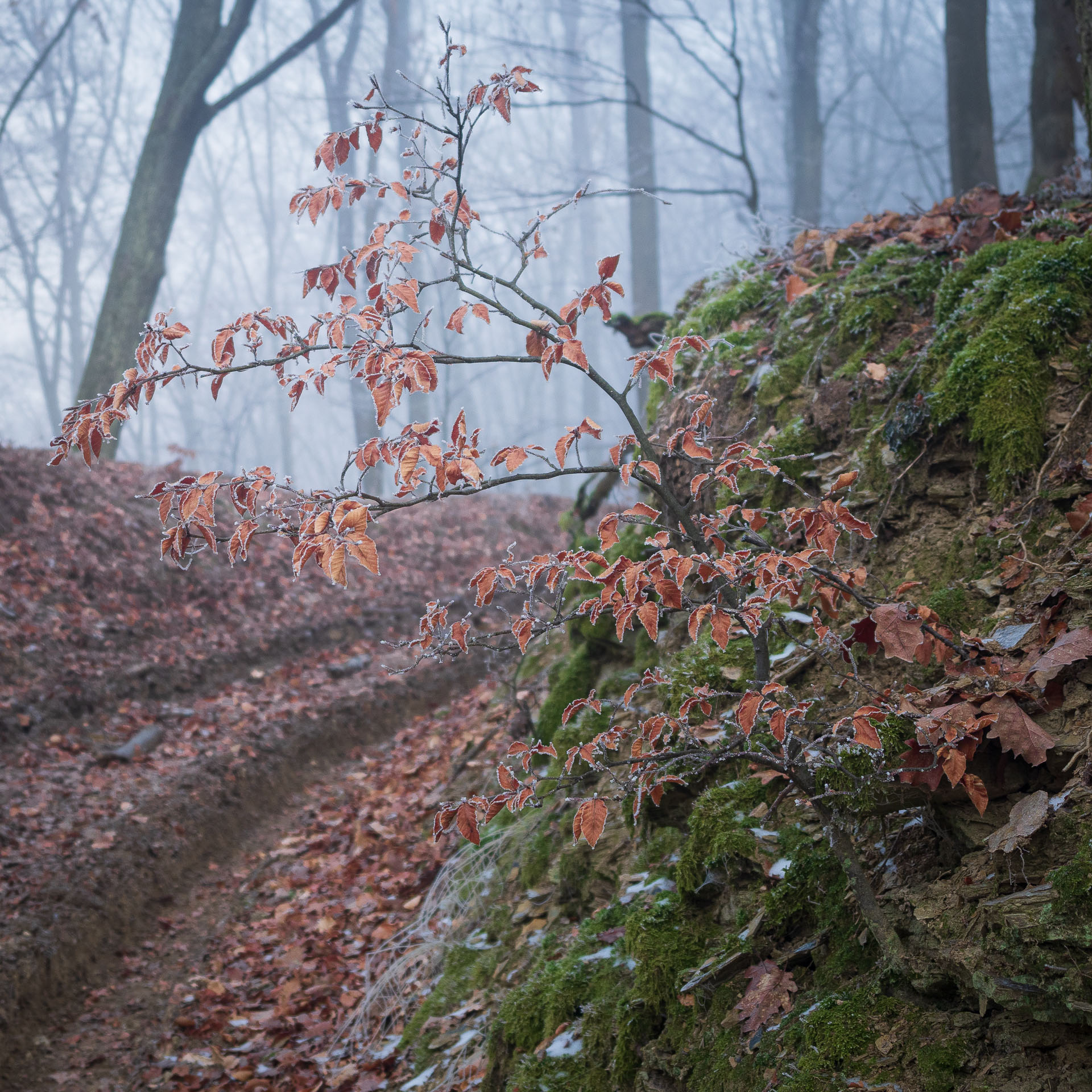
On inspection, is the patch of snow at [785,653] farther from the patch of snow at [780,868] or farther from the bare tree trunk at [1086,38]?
the bare tree trunk at [1086,38]

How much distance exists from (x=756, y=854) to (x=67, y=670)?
754 centimetres

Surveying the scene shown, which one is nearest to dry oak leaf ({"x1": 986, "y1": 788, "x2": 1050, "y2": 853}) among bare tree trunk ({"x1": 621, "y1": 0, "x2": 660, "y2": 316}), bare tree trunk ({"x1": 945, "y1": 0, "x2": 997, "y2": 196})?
bare tree trunk ({"x1": 945, "y1": 0, "x2": 997, "y2": 196})

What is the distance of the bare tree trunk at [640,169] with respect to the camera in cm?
1498

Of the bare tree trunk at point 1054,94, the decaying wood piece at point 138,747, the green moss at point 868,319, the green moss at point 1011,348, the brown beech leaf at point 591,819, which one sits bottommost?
the decaying wood piece at point 138,747

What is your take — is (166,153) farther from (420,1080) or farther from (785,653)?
(420,1080)

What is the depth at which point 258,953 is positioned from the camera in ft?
17.4

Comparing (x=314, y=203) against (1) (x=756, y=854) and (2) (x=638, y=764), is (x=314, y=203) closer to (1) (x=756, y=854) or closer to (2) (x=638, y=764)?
(2) (x=638, y=764)

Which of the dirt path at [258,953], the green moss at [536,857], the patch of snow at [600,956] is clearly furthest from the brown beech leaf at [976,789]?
the dirt path at [258,953]

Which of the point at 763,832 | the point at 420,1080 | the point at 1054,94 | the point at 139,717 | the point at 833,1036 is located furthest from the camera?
the point at 139,717

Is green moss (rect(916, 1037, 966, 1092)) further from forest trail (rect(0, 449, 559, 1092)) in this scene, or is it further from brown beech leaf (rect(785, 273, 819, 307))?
A: brown beech leaf (rect(785, 273, 819, 307))

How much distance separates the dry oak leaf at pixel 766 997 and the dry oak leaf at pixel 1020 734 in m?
0.96

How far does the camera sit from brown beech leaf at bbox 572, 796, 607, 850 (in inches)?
81.3

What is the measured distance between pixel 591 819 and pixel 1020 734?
1177mm

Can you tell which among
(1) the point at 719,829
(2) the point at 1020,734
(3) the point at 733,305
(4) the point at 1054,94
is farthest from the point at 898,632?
(4) the point at 1054,94
